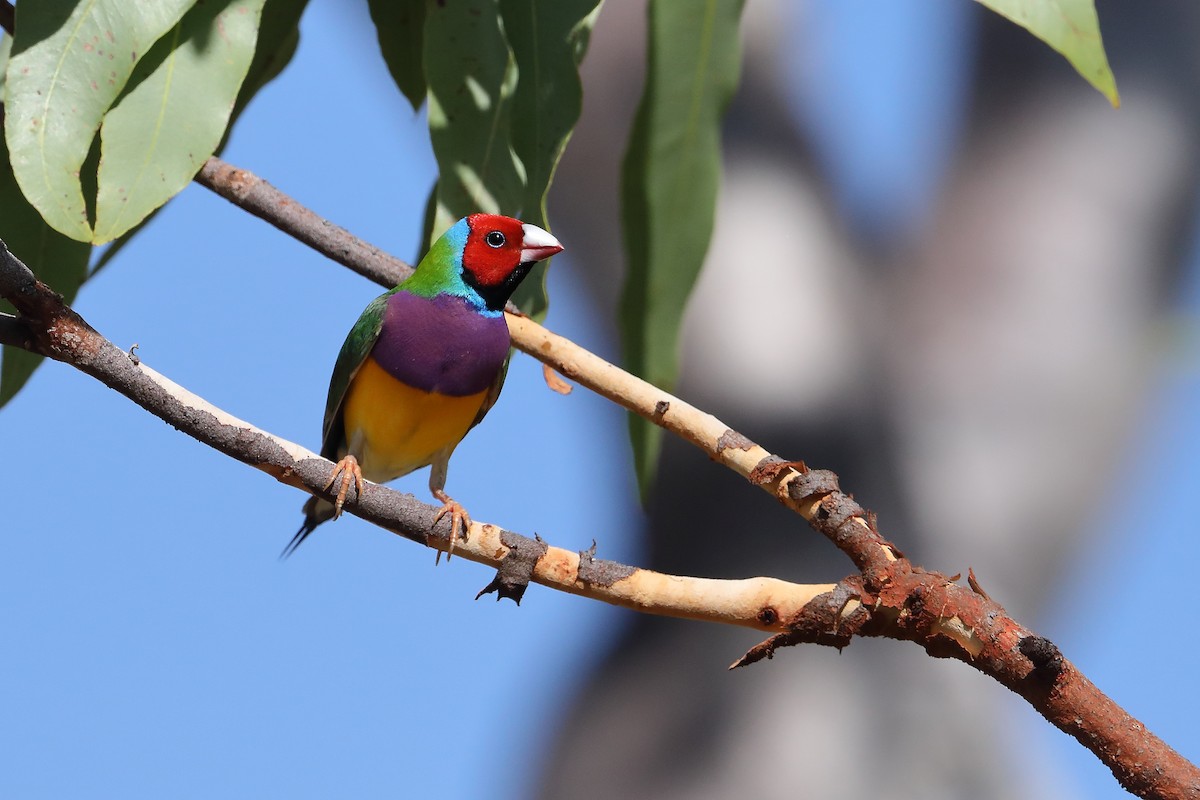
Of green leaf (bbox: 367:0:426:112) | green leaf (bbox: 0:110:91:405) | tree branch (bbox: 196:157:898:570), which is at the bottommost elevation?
→ green leaf (bbox: 0:110:91:405)

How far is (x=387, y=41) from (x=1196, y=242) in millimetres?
4990

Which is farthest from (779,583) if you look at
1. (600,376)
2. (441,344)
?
(441,344)

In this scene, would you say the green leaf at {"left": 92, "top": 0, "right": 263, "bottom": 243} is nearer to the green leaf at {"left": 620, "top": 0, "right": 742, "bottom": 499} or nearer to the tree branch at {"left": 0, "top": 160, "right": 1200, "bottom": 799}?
the tree branch at {"left": 0, "top": 160, "right": 1200, "bottom": 799}

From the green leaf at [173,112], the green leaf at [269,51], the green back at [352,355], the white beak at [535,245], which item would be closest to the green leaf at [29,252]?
the green leaf at [269,51]

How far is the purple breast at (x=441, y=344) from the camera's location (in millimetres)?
2816

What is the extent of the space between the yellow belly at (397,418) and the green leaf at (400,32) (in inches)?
23.9

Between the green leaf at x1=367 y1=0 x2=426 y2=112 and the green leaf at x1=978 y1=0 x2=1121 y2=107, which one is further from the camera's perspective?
the green leaf at x1=367 y1=0 x2=426 y2=112

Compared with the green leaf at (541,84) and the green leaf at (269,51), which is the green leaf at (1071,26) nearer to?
the green leaf at (541,84)

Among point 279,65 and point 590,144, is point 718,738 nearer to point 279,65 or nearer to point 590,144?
point 590,144

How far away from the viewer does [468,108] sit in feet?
8.30

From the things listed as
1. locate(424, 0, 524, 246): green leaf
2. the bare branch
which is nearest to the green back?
locate(424, 0, 524, 246): green leaf

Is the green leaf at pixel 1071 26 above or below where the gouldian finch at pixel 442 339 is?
above

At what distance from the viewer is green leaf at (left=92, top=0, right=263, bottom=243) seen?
2.04 metres

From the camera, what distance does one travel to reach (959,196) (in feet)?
22.8
